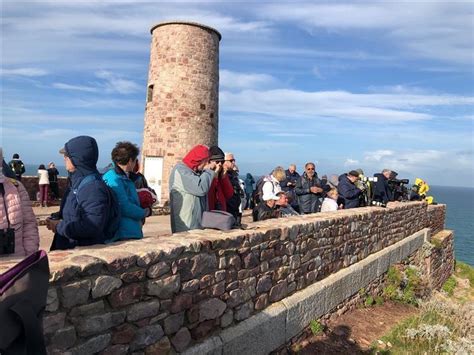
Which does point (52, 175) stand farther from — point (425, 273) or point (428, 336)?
point (428, 336)

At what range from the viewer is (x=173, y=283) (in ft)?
11.7

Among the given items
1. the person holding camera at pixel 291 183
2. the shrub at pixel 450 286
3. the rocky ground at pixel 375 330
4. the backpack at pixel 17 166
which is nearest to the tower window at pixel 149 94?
the backpack at pixel 17 166

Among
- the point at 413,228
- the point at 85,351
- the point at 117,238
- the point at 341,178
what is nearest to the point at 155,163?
the point at 341,178

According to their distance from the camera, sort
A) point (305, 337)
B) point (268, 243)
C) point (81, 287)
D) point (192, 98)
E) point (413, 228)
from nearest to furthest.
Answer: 1. point (81, 287)
2. point (268, 243)
3. point (305, 337)
4. point (413, 228)
5. point (192, 98)

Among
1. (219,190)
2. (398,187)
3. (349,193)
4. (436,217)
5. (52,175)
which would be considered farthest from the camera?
(436,217)

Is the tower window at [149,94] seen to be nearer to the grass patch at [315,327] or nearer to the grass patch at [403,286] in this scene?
the grass patch at [403,286]

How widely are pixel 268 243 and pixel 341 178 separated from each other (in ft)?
16.7

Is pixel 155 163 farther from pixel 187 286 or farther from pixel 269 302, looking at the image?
pixel 187 286

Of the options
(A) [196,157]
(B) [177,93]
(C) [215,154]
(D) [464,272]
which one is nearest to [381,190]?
(B) [177,93]

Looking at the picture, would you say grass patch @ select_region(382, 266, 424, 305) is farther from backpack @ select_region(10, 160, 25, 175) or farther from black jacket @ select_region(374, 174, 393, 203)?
backpack @ select_region(10, 160, 25, 175)

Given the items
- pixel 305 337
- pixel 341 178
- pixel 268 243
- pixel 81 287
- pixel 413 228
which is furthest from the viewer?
pixel 413 228

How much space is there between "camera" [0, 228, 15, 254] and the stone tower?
10.2 metres

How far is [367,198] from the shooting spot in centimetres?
955

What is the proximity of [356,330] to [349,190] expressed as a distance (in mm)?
3450
